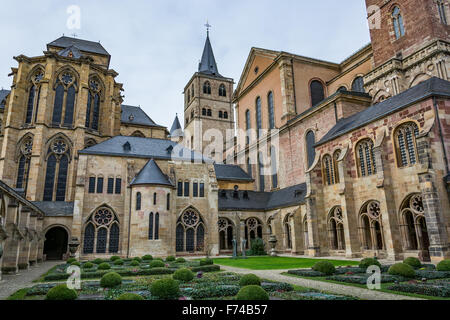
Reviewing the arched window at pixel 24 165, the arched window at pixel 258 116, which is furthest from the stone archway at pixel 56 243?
the arched window at pixel 258 116

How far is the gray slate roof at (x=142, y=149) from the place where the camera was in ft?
112

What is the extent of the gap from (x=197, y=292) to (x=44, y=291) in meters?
5.52

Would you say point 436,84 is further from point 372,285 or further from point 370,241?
point 372,285

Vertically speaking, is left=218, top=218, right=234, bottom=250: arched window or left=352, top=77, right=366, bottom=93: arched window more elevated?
left=352, top=77, right=366, bottom=93: arched window

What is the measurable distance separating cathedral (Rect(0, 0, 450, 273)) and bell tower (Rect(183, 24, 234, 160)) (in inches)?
814

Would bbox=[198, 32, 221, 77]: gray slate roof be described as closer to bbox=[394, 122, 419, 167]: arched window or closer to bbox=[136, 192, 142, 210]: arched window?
bbox=[136, 192, 142, 210]: arched window

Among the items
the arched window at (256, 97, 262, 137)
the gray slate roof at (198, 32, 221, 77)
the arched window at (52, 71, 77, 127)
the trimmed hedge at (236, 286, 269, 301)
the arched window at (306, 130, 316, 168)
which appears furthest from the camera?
the gray slate roof at (198, 32, 221, 77)

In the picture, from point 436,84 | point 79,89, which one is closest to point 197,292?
point 436,84

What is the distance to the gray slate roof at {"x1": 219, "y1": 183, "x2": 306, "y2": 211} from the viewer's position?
34.5m

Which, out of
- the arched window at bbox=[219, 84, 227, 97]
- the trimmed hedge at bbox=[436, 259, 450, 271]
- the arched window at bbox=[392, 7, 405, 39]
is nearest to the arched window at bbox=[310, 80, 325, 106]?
the arched window at bbox=[392, 7, 405, 39]

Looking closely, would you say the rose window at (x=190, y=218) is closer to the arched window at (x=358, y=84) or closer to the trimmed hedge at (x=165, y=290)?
the arched window at (x=358, y=84)

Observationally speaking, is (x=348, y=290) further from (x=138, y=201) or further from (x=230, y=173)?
(x=230, y=173)

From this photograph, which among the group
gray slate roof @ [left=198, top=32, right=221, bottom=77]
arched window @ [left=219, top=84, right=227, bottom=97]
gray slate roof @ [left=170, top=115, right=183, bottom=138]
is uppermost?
gray slate roof @ [left=198, top=32, right=221, bottom=77]

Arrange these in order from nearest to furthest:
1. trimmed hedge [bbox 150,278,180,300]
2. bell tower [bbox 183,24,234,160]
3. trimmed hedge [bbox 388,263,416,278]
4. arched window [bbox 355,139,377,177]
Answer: trimmed hedge [bbox 150,278,180,300]
trimmed hedge [bbox 388,263,416,278]
arched window [bbox 355,139,377,177]
bell tower [bbox 183,24,234,160]
